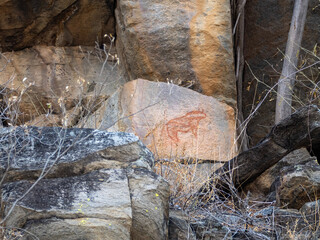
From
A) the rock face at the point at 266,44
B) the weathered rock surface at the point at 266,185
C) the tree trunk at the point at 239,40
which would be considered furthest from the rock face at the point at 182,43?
the weathered rock surface at the point at 266,185

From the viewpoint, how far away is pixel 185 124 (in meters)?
6.45

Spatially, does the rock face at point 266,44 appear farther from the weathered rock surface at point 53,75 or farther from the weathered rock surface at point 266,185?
the weathered rock surface at point 266,185

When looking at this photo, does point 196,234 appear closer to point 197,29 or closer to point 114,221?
point 114,221

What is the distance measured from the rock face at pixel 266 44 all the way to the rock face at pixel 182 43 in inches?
51.6

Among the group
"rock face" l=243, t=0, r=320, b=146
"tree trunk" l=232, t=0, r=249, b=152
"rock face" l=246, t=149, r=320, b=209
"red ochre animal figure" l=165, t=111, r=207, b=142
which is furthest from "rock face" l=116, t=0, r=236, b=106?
"rock face" l=246, t=149, r=320, b=209

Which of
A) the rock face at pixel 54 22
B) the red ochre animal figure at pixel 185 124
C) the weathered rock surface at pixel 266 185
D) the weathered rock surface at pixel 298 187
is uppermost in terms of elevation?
the rock face at pixel 54 22

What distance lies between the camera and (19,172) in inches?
126

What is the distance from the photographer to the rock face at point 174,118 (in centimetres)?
623

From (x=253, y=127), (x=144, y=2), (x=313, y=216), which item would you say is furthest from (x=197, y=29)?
(x=313, y=216)

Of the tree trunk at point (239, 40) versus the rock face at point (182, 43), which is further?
the tree trunk at point (239, 40)

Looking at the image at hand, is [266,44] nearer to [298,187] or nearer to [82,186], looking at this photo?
[298,187]

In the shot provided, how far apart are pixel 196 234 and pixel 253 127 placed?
5014 mm

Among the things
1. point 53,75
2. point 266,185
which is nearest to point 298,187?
point 266,185

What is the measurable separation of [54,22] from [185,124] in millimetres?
2412
